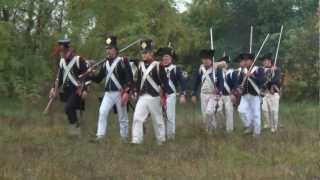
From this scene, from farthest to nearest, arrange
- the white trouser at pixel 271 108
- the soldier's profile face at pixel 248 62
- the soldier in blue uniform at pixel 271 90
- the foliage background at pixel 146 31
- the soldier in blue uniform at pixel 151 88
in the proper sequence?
the foliage background at pixel 146 31 → the white trouser at pixel 271 108 → the soldier in blue uniform at pixel 271 90 → the soldier's profile face at pixel 248 62 → the soldier in blue uniform at pixel 151 88

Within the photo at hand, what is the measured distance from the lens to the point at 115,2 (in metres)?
25.2

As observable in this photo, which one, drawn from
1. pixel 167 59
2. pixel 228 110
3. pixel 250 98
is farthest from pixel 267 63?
pixel 167 59

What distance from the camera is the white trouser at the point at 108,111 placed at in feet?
46.0

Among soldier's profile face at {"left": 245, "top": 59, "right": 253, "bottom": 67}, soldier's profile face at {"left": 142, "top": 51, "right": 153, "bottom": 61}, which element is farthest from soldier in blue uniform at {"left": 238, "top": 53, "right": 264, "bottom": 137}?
soldier's profile face at {"left": 142, "top": 51, "right": 153, "bottom": 61}

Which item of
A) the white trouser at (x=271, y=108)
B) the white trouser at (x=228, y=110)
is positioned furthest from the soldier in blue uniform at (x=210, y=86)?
the white trouser at (x=271, y=108)

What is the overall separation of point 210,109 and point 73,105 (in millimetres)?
2910

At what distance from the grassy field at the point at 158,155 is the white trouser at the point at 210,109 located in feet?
1.10

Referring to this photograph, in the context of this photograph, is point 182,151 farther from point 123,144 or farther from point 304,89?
point 304,89

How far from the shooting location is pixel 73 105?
14.8 meters

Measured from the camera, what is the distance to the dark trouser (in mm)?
14727

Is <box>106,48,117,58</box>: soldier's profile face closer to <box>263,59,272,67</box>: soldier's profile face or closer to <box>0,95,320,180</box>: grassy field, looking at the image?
<box>0,95,320,180</box>: grassy field

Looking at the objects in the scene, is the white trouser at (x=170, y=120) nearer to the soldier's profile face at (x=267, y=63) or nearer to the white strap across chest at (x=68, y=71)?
the white strap across chest at (x=68, y=71)

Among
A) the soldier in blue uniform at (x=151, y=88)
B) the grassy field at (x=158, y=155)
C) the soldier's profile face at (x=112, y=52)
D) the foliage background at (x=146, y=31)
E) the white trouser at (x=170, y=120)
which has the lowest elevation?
the grassy field at (x=158, y=155)

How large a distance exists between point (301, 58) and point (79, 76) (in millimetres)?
22597
